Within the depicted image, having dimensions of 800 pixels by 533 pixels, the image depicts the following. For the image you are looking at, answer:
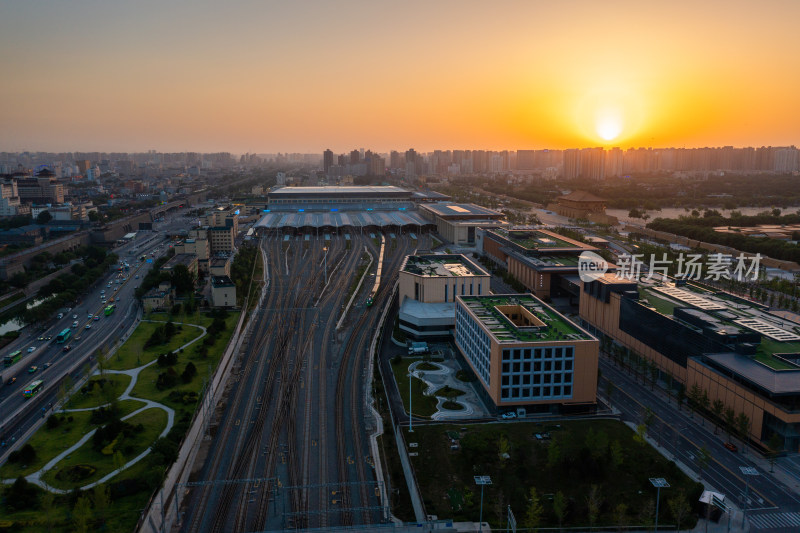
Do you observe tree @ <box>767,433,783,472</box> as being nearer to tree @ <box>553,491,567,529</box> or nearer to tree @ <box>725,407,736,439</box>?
tree @ <box>725,407,736,439</box>

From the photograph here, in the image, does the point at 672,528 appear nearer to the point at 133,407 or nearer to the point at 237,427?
the point at 237,427

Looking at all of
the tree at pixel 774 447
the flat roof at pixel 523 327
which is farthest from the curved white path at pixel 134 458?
the tree at pixel 774 447

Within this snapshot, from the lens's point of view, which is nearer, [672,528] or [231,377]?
[672,528]

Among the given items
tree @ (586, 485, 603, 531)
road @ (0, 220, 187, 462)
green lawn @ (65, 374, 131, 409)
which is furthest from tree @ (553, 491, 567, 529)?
road @ (0, 220, 187, 462)

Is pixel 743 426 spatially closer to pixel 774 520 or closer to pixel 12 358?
pixel 774 520

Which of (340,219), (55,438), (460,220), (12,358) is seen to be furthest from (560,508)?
(340,219)

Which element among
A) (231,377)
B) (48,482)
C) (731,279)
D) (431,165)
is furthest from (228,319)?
(431,165)
